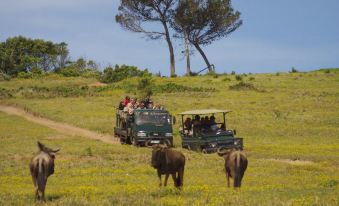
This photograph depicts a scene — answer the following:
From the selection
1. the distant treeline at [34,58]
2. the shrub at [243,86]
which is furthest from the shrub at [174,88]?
the distant treeline at [34,58]

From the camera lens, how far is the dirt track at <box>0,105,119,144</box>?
39.0 metres

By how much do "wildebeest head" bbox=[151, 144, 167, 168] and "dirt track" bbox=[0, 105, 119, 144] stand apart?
1985 centimetres

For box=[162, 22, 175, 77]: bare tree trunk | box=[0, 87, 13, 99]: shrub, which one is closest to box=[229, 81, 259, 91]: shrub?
box=[162, 22, 175, 77]: bare tree trunk

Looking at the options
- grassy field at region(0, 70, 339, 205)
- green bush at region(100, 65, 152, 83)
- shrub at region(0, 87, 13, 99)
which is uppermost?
green bush at region(100, 65, 152, 83)

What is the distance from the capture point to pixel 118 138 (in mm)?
38250

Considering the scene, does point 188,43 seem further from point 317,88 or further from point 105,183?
point 105,183

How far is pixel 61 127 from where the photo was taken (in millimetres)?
44094

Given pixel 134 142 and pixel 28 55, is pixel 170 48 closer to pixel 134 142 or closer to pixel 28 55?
pixel 28 55

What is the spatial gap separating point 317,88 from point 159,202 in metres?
51.4

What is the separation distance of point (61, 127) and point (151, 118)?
38.9 feet

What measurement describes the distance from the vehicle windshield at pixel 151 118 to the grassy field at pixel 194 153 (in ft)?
8.22

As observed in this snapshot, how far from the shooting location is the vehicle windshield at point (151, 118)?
111 feet

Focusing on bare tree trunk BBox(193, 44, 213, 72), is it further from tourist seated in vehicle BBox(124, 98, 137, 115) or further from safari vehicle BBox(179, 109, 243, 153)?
safari vehicle BBox(179, 109, 243, 153)

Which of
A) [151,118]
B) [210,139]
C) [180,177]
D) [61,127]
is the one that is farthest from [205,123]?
[61,127]
